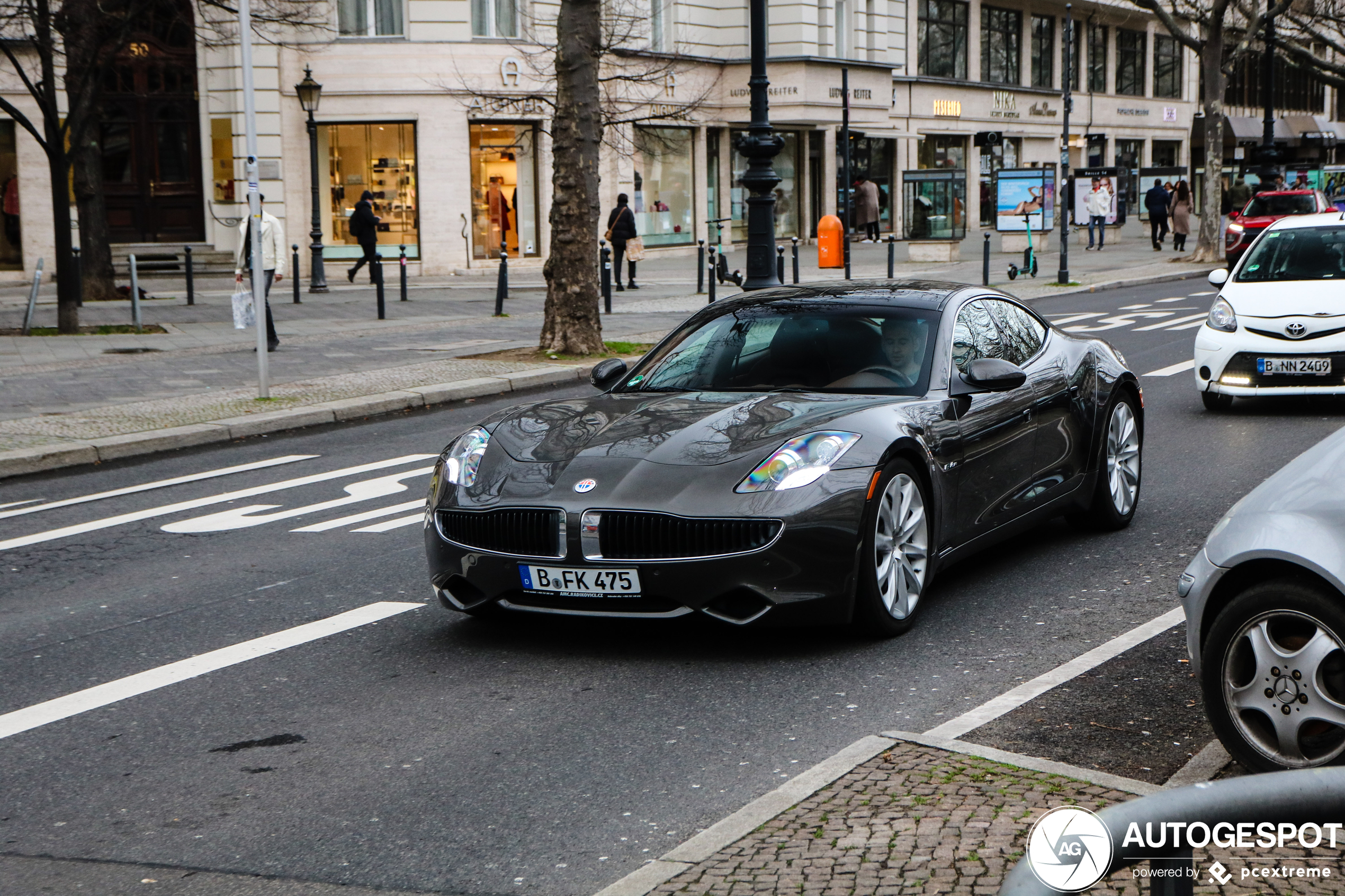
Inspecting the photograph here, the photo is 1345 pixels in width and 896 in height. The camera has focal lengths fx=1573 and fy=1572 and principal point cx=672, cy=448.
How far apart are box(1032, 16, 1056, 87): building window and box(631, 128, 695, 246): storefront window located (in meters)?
21.7

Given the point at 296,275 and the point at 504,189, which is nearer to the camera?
the point at 296,275

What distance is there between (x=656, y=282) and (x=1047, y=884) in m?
31.4

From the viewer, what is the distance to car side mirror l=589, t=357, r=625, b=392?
7.47 meters

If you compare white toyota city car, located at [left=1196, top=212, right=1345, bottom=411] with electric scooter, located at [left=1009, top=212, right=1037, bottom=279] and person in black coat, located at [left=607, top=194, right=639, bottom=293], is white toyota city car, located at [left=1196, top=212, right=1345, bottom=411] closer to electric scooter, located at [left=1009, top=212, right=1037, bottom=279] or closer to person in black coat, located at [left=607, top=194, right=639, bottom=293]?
electric scooter, located at [left=1009, top=212, right=1037, bottom=279]

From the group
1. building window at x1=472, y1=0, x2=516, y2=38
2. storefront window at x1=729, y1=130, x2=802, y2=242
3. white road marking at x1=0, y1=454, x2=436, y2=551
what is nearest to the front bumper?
white road marking at x1=0, y1=454, x2=436, y2=551

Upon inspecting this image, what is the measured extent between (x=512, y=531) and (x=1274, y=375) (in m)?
8.31

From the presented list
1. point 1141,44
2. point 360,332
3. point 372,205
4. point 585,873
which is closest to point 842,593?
point 585,873

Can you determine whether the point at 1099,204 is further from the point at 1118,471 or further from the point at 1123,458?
the point at 1118,471

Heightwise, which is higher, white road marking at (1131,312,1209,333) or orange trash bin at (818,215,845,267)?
orange trash bin at (818,215,845,267)

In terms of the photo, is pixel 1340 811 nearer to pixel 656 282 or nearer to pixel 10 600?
pixel 10 600

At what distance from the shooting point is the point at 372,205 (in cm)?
3669

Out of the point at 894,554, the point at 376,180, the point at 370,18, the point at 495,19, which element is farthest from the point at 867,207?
the point at 894,554

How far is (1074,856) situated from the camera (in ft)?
6.18
